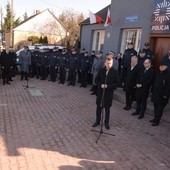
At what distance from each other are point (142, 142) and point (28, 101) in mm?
4987

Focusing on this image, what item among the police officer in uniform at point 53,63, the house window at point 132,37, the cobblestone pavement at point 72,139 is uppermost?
the house window at point 132,37

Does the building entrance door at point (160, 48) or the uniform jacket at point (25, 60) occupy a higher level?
the building entrance door at point (160, 48)

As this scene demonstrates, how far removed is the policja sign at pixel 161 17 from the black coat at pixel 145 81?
3045mm

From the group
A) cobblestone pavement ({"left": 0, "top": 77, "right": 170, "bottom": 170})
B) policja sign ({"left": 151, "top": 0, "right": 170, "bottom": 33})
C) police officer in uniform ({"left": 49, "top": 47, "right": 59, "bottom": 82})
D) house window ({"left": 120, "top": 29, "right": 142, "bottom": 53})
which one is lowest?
cobblestone pavement ({"left": 0, "top": 77, "right": 170, "bottom": 170})

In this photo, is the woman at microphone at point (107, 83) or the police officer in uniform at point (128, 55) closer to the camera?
the woman at microphone at point (107, 83)

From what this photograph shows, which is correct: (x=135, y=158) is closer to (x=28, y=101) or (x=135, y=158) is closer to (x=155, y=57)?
(x=28, y=101)

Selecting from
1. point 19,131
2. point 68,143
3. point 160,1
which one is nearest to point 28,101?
point 19,131

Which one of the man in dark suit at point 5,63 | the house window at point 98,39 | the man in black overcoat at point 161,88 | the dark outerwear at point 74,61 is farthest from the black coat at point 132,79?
the house window at point 98,39

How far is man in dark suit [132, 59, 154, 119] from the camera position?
8977mm

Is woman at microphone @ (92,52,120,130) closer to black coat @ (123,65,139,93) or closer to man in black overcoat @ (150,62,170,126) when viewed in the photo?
man in black overcoat @ (150,62,170,126)

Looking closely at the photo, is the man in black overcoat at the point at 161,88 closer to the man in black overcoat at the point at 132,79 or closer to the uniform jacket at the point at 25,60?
the man in black overcoat at the point at 132,79

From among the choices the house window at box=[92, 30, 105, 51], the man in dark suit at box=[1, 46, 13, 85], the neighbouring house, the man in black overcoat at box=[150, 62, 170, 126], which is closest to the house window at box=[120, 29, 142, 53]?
the house window at box=[92, 30, 105, 51]

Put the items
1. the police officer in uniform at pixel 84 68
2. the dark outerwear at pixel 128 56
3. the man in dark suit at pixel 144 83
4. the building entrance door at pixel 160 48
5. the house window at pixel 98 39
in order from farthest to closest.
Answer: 1. the house window at pixel 98 39
2. the police officer in uniform at pixel 84 68
3. the dark outerwear at pixel 128 56
4. the building entrance door at pixel 160 48
5. the man in dark suit at pixel 144 83

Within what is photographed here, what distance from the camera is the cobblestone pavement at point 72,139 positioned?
581 centimetres
